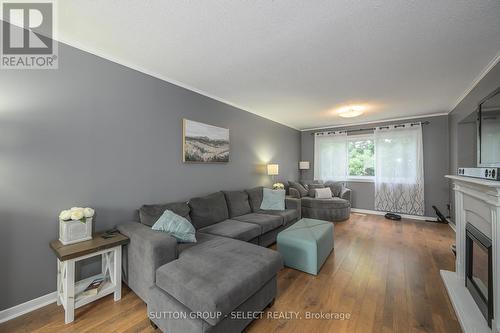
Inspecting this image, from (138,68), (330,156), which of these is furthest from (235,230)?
(330,156)

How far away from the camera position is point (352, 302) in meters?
1.83

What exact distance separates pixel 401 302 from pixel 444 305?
0.36m

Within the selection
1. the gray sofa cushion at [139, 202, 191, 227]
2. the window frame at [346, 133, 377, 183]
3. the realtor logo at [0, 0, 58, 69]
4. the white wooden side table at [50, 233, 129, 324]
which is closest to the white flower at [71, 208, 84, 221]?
the white wooden side table at [50, 233, 129, 324]

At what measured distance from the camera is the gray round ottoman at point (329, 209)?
4.59m

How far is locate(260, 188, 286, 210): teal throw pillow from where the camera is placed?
3.64 meters

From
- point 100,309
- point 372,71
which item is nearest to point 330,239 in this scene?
point 372,71

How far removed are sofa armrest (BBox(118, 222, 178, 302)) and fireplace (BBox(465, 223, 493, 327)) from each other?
8.25ft

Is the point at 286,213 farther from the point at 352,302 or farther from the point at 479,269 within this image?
the point at 479,269

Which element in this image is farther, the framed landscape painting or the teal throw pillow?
the teal throw pillow

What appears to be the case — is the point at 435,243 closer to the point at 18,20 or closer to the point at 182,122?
the point at 182,122

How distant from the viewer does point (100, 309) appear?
1731 mm

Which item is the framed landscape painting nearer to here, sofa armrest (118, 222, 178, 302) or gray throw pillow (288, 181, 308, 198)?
sofa armrest (118, 222, 178, 302)

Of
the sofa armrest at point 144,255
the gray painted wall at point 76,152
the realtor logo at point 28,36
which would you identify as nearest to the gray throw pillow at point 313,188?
the gray painted wall at point 76,152

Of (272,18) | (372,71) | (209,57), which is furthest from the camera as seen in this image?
(372,71)
